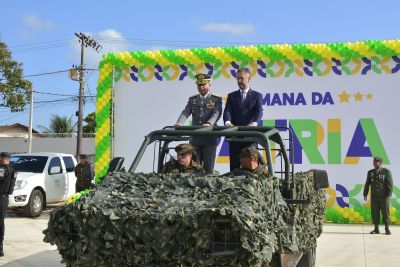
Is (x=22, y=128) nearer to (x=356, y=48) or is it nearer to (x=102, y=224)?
(x=356, y=48)

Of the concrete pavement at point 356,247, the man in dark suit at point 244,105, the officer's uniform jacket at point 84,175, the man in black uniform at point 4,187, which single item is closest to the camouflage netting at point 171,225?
the man in dark suit at point 244,105

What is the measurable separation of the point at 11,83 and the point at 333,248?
24920mm

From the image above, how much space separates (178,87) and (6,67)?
62.6 feet

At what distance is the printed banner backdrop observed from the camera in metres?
12.6

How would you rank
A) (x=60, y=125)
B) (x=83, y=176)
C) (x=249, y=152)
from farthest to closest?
(x=60, y=125), (x=83, y=176), (x=249, y=152)

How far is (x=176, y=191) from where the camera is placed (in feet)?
14.4

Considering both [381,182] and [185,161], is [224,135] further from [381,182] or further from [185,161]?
[381,182]

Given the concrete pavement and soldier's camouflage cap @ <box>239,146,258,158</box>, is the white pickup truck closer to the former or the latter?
the concrete pavement

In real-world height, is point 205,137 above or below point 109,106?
below

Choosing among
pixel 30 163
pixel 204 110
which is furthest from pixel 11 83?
pixel 204 110

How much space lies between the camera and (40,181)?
14531 millimetres

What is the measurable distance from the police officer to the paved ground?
453mm

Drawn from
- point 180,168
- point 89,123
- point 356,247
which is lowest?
point 356,247

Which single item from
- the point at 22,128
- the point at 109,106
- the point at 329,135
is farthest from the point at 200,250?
the point at 22,128
